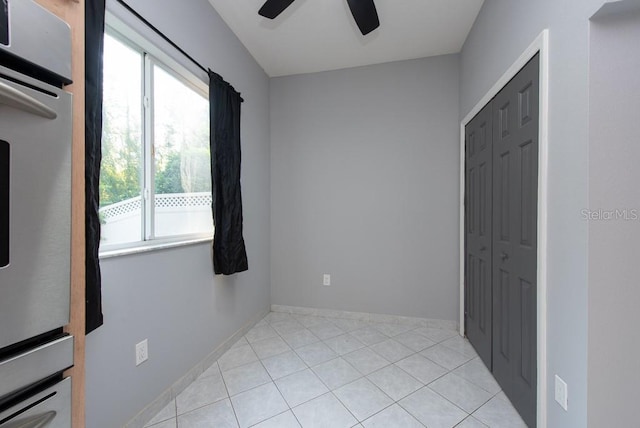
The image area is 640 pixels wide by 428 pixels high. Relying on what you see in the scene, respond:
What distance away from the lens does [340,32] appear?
7.72ft

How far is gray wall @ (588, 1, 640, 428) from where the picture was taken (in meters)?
1.01

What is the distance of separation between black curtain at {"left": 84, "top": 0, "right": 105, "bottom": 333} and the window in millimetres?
214

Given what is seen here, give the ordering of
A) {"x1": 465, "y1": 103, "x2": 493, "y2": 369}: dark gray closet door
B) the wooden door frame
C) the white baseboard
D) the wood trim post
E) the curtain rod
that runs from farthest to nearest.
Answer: the white baseboard → {"x1": 465, "y1": 103, "x2": 493, "y2": 369}: dark gray closet door → the curtain rod → the wooden door frame → the wood trim post

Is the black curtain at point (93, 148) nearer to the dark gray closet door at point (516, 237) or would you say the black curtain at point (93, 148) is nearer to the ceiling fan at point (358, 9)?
the ceiling fan at point (358, 9)

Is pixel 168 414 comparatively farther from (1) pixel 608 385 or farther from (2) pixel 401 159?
(2) pixel 401 159

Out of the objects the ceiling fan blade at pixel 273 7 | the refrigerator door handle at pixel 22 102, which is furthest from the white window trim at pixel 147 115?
the refrigerator door handle at pixel 22 102

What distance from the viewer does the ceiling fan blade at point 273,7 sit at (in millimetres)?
1689

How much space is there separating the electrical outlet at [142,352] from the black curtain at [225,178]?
2.17 ft

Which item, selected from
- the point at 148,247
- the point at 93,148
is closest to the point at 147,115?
the point at 93,148

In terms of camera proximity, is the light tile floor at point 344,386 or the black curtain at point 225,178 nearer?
the light tile floor at point 344,386

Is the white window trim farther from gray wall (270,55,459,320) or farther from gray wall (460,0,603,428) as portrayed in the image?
gray wall (460,0,603,428)

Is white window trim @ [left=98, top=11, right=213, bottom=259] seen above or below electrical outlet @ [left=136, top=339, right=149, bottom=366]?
above

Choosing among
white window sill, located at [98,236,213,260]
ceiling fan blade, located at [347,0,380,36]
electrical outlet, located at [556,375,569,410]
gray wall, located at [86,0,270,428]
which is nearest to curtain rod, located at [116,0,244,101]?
gray wall, located at [86,0,270,428]

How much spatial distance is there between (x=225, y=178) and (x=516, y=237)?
2.02m
